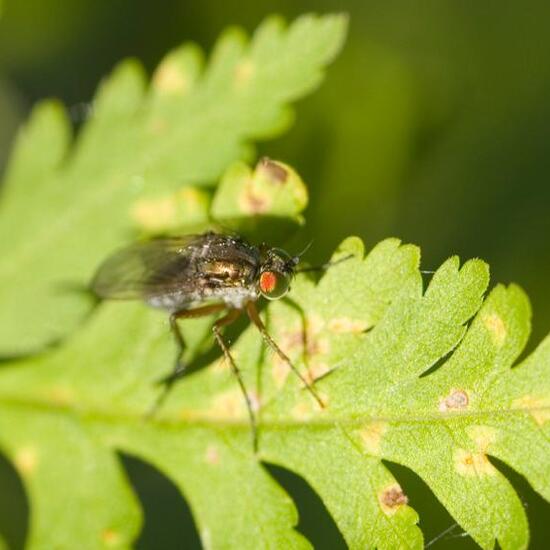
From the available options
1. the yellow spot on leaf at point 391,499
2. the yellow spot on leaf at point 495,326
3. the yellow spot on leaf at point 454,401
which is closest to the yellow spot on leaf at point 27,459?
the yellow spot on leaf at point 391,499

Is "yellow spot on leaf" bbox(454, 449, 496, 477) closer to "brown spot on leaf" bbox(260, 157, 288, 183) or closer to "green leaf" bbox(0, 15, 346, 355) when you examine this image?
"brown spot on leaf" bbox(260, 157, 288, 183)

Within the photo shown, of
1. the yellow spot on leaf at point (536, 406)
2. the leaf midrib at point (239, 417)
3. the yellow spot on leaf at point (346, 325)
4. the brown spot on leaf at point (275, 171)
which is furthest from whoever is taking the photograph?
the brown spot on leaf at point (275, 171)

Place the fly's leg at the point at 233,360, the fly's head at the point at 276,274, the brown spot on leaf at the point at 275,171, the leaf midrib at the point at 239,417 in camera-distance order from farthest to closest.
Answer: the brown spot on leaf at the point at 275,171, the fly's head at the point at 276,274, the fly's leg at the point at 233,360, the leaf midrib at the point at 239,417

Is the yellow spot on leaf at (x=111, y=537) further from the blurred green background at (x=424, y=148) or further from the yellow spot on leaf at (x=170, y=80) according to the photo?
the yellow spot on leaf at (x=170, y=80)

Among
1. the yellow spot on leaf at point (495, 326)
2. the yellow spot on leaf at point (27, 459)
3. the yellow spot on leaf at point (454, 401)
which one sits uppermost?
the yellow spot on leaf at point (495, 326)

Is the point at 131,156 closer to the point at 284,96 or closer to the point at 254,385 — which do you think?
the point at 284,96

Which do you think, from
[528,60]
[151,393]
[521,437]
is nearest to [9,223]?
[151,393]

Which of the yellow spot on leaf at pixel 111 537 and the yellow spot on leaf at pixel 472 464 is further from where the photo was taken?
the yellow spot on leaf at pixel 111 537

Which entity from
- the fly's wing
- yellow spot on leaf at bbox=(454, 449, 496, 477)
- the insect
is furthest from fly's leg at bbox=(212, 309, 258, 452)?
yellow spot on leaf at bbox=(454, 449, 496, 477)
